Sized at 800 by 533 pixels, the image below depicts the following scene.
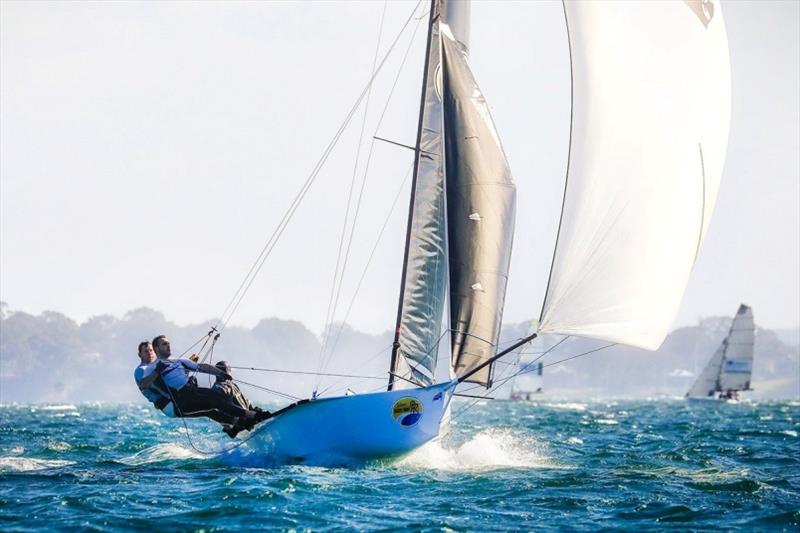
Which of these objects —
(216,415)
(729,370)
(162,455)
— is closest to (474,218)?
(216,415)

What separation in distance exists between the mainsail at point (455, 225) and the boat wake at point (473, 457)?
3.99 ft

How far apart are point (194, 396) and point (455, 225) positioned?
4489 millimetres

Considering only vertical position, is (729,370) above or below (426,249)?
below

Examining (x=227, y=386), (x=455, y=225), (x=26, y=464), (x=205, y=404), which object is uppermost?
(x=455, y=225)

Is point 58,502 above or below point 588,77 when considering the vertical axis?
below

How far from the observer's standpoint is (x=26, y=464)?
1541cm

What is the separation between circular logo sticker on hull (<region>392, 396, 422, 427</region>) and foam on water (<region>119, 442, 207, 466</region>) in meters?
3.49

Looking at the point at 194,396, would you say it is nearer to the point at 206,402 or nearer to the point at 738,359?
the point at 206,402

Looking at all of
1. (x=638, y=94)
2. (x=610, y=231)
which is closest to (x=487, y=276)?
(x=610, y=231)

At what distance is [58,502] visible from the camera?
37.4ft

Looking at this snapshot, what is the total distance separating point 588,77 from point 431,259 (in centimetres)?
368

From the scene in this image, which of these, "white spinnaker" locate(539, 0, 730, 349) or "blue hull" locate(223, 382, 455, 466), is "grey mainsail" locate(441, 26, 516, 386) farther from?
"white spinnaker" locate(539, 0, 730, 349)

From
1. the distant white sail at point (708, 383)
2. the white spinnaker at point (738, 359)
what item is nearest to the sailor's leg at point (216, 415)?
the white spinnaker at point (738, 359)

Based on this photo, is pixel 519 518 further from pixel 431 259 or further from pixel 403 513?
pixel 431 259
